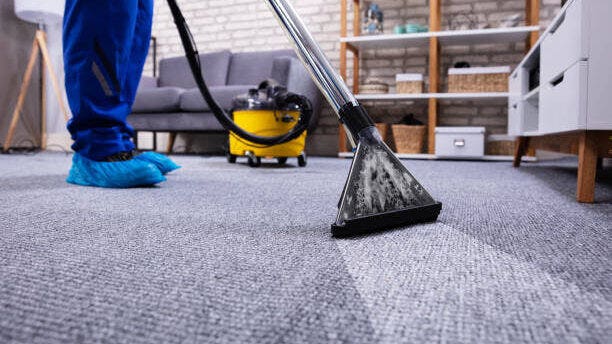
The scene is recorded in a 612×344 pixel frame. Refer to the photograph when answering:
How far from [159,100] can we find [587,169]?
2.85 metres

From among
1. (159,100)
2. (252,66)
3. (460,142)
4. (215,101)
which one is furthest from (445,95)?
(159,100)

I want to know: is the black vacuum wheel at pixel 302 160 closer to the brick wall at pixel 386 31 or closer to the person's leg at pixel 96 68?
the person's leg at pixel 96 68

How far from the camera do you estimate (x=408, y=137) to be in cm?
303

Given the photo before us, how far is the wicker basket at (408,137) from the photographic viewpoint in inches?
118

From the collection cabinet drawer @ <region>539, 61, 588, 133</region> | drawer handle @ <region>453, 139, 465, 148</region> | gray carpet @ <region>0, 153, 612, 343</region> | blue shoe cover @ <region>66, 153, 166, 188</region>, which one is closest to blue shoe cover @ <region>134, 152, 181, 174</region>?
blue shoe cover @ <region>66, 153, 166, 188</region>

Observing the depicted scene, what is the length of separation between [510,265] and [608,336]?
19 centimetres

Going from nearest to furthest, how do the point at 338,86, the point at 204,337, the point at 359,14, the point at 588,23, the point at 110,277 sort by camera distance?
the point at 204,337 → the point at 110,277 → the point at 338,86 → the point at 588,23 → the point at 359,14

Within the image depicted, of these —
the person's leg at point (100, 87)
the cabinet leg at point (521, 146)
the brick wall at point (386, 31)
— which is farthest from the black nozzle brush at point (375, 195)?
the brick wall at point (386, 31)

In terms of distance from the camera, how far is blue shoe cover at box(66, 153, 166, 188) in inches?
48.2

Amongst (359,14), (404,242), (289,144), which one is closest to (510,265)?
(404,242)

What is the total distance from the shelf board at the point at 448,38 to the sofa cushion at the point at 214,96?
2.83ft

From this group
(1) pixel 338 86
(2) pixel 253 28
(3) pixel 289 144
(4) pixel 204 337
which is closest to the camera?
(4) pixel 204 337

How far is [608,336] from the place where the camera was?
0.34 metres

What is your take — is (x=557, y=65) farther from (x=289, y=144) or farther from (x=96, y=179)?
(x=96, y=179)
